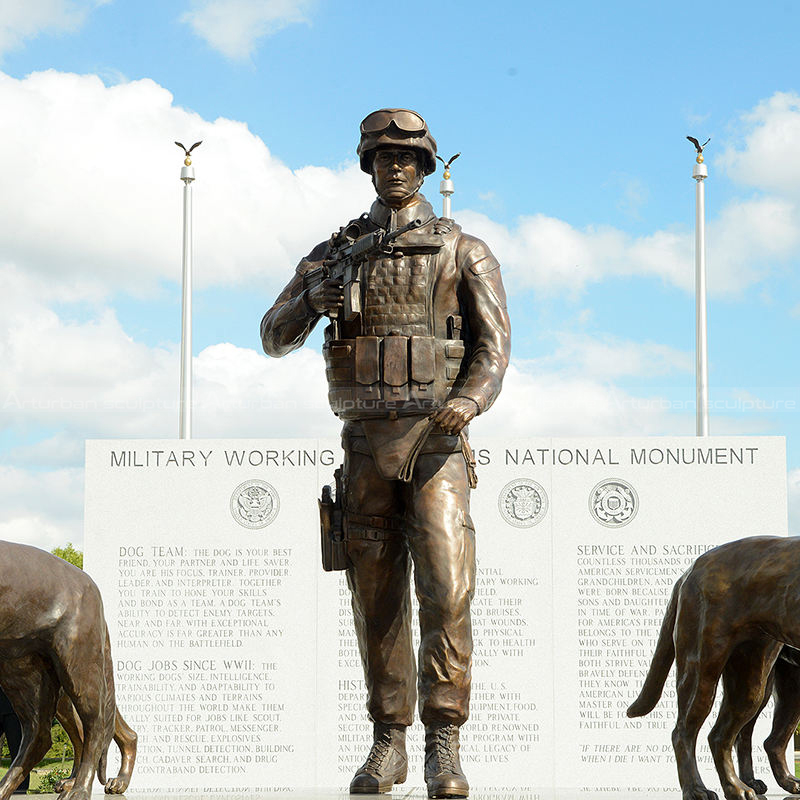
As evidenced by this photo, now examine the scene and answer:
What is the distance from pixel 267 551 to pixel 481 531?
2.16 m

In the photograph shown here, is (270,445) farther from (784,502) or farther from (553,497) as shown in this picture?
(784,502)

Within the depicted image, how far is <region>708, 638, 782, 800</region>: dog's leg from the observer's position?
14.3 feet

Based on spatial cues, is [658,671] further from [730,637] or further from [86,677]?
[86,677]

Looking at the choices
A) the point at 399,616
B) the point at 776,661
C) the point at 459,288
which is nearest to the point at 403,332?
the point at 459,288

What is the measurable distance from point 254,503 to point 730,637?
801 cm

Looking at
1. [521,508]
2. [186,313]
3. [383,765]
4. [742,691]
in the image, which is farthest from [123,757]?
[186,313]

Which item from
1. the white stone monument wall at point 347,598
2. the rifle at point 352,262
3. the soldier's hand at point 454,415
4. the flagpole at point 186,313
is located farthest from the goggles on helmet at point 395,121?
the flagpole at point 186,313

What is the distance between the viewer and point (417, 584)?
4.86m

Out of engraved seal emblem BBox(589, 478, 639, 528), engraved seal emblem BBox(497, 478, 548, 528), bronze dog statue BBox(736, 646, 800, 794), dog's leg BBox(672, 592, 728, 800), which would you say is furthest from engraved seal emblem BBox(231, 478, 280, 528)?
dog's leg BBox(672, 592, 728, 800)

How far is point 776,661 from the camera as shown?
4.71 meters

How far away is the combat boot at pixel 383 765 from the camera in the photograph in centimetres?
486

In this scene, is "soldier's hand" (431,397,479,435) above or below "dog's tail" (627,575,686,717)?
above

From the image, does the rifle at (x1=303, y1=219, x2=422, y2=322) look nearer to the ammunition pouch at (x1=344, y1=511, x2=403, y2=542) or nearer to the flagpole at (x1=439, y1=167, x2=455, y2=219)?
the ammunition pouch at (x1=344, y1=511, x2=403, y2=542)

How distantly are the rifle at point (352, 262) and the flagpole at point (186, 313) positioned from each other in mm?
9067
